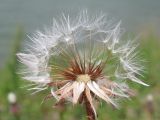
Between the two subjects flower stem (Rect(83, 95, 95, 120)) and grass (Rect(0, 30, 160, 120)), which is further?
grass (Rect(0, 30, 160, 120))

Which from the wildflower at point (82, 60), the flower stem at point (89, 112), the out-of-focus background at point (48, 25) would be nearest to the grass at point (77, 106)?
the out-of-focus background at point (48, 25)

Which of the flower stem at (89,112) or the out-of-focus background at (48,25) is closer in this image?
the flower stem at (89,112)

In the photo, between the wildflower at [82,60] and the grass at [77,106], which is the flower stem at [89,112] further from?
the grass at [77,106]

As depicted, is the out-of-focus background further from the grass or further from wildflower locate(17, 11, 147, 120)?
wildflower locate(17, 11, 147, 120)

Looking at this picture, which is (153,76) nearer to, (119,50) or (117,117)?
(117,117)

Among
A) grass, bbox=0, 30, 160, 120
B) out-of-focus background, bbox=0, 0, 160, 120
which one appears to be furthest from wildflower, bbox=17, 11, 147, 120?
grass, bbox=0, 30, 160, 120
